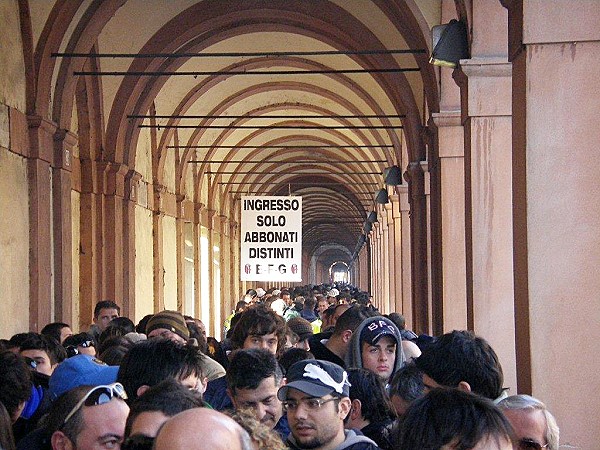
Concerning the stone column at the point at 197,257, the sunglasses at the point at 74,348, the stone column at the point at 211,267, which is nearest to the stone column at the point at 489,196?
the sunglasses at the point at 74,348

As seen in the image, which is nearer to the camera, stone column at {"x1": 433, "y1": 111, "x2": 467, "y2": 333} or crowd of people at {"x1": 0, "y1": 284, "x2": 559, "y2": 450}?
crowd of people at {"x1": 0, "y1": 284, "x2": 559, "y2": 450}

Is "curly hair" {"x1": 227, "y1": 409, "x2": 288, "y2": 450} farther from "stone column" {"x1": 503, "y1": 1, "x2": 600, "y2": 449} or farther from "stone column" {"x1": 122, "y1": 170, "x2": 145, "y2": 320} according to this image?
"stone column" {"x1": 122, "y1": 170, "x2": 145, "y2": 320}

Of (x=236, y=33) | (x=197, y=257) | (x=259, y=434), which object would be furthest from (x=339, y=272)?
(x=259, y=434)

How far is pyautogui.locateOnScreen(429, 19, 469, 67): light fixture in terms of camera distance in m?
11.4

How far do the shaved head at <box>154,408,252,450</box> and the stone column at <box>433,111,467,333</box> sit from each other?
39.8 ft

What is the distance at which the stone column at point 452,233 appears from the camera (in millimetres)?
14812

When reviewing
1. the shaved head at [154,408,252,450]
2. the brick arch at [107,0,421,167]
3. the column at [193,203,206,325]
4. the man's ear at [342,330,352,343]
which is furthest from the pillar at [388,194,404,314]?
the shaved head at [154,408,252,450]

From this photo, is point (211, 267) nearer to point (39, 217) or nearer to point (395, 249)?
point (395, 249)

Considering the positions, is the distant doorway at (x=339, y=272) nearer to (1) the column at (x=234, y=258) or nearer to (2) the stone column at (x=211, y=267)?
(1) the column at (x=234, y=258)

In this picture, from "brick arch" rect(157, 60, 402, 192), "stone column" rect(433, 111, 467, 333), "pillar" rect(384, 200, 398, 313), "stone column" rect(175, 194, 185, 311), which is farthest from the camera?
"pillar" rect(384, 200, 398, 313)

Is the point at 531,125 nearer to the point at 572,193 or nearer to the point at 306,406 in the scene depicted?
the point at 572,193

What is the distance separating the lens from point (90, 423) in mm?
4152

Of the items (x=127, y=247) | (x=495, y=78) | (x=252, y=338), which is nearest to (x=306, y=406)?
(x=252, y=338)

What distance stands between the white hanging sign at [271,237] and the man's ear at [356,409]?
17.6 meters
